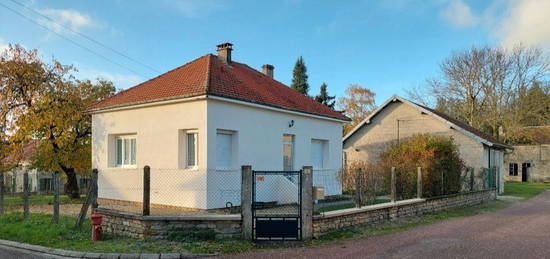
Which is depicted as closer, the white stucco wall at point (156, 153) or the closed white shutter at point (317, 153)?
the white stucco wall at point (156, 153)

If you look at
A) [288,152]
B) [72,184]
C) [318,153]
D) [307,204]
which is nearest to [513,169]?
[318,153]

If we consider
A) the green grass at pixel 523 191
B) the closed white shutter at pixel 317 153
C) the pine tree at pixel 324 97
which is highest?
the pine tree at pixel 324 97

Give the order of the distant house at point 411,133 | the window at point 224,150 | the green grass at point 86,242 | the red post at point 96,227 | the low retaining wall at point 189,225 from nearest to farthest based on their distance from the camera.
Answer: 1. the green grass at point 86,242
2. the low retaining wall at point 189,225
3. the red post at point 96,227
4. the window at point 224,150
5. the distant house at point 411,133

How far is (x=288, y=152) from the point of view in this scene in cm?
1645

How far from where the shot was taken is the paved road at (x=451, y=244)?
26.7 ft

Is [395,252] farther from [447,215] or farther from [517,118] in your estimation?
[517,118]

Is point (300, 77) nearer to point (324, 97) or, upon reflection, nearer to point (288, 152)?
point (324, 97)

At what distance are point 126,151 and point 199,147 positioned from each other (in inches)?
170

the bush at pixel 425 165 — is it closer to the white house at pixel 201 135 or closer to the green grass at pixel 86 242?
the white house at pixel 201 135

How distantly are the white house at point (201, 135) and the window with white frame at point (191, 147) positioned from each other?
0.03 m

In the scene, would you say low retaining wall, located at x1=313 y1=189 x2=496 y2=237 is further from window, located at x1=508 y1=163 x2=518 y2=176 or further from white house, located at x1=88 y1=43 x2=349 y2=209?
window, located at x1=508 y1=163 x2=518 y2=176

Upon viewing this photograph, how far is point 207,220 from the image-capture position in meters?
9.18

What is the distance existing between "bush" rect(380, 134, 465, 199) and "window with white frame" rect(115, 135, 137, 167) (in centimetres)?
924

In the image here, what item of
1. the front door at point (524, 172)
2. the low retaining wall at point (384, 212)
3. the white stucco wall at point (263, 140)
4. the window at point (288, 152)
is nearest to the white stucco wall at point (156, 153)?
the white stucco wall at point (263, 140)
